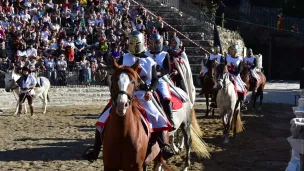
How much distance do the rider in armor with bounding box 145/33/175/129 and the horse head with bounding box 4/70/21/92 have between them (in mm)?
11972

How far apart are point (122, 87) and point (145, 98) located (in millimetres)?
1412

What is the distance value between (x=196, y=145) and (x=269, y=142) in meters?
3.51

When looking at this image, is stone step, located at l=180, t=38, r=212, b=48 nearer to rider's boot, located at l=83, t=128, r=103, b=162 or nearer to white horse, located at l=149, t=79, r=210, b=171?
white horse, located at l=149, t=79, r=210, b=171

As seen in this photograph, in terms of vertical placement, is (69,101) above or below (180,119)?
below

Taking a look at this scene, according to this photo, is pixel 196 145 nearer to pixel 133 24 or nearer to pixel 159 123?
pixel 159 123

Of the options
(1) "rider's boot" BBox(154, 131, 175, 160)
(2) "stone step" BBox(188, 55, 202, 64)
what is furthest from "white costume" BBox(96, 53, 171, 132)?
(2) "stone step" BBox(188, 55, 202, 64)

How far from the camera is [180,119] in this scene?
10.2 m

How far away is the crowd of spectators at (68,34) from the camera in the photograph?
84.2 feet

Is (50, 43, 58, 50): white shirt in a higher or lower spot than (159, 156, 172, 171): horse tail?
higher

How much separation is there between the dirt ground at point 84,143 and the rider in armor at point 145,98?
2.82 metres

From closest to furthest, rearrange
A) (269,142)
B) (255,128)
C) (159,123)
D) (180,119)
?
1. (159,123)
2. (180,119)
3. (269,142)
4. (255,128)

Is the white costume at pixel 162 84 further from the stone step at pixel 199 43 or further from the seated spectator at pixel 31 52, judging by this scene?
the stone step at pixel 199 43

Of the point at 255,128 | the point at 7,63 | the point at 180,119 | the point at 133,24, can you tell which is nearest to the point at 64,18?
the point at 133,24

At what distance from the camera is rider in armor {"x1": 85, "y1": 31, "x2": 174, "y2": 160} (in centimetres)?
771
